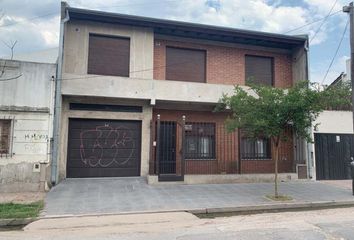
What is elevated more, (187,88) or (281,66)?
(281,66)

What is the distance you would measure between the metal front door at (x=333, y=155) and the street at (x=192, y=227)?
649cm

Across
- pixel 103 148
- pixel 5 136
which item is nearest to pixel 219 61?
pixel 103 148

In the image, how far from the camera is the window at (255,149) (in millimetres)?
14219

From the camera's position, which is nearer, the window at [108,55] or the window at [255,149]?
the window at [108,55]

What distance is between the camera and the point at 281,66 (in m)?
15.3

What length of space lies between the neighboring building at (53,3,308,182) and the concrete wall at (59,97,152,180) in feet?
0.13

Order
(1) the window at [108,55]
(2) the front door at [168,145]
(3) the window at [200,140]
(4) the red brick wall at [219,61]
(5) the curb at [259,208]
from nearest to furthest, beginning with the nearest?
(5) the curb at [259,208] < (1) the window at [108,55] < (2) the front door at [168,145] < (4) the red brick wall at [219,61] < (3) the window at [200,140]

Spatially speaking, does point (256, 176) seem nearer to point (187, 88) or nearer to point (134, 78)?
point (187, 88)

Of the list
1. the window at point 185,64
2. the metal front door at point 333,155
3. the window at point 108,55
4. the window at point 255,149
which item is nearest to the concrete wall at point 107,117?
the window at point 108,55

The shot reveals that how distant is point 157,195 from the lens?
9.79 metres

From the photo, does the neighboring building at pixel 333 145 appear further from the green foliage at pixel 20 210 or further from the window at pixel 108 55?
the green foliage at pixel 20 210

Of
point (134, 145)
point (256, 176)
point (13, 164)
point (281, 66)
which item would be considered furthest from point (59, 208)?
point (281, 66)

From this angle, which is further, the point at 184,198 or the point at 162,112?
the point at 162,112

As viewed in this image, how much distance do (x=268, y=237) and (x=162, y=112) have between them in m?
8.78
